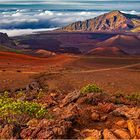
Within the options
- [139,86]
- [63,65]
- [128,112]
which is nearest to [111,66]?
[63,65]

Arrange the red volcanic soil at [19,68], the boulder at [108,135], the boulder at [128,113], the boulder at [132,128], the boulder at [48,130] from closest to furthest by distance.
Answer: the boulder at [48,130]
the boulder at [108,135]
the boulder at [132,128]
the boulder at [128,113]
the red volcanic soil at [19,68]

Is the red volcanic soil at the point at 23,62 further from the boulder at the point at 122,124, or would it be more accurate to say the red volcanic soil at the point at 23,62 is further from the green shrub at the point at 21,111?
the boulder at the point at 122,124

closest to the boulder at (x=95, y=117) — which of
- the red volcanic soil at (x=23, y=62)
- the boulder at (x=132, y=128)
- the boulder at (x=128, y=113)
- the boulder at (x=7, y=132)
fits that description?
the boulder at (x=128, y=113)

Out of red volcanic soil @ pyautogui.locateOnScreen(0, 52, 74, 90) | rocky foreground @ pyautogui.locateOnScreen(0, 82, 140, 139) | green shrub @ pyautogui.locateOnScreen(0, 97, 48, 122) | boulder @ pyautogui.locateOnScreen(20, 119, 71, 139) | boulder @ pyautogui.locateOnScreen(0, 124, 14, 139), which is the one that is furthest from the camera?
red volcanic soil @ pyautogui.locateOnScreen(0, 52, 74, 90)

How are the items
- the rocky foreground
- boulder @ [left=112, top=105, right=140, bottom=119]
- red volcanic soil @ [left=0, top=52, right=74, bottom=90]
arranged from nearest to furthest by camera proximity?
the rocky foreground → boulder @ [left=112, top=105, right=140, bottom=119] → red volcanic soil @ [left=0, top=52, right=74, bottom=90]

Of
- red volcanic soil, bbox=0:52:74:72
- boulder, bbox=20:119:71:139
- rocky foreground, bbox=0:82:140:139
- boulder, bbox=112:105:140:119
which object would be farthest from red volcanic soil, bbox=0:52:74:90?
boulder, bbox=20:119:71:139

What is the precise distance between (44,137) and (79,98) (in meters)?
7.34

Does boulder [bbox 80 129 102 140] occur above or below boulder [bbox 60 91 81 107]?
above

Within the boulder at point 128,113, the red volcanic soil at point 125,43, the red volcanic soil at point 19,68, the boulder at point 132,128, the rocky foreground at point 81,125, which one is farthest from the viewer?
the red volcanic soil at point 125,43

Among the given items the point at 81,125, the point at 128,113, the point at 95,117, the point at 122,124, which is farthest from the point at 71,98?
the point at 122,124

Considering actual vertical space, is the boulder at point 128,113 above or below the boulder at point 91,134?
below

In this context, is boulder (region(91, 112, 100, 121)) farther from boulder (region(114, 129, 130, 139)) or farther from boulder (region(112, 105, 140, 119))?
boulder (region(114, 129, 130, 139))

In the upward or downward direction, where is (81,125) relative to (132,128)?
downward

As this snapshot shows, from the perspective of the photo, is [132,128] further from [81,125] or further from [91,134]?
[81,125]
